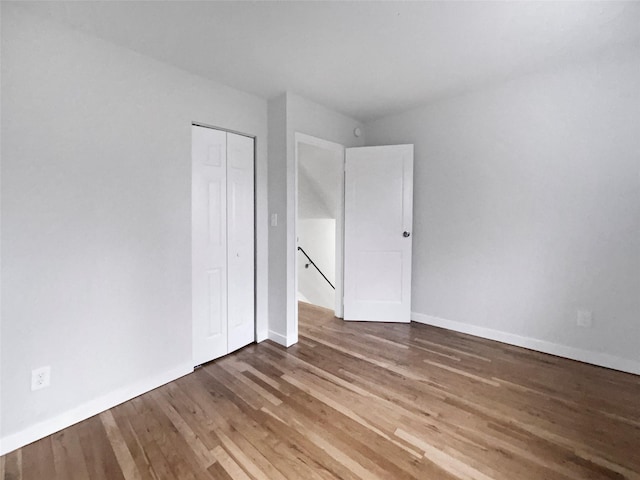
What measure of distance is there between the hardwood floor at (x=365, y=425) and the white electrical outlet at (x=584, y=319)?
0.32 m

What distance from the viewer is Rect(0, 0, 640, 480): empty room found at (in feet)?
5.11

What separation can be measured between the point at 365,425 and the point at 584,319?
2.07 m

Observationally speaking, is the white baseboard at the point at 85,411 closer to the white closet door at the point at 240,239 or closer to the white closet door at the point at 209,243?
the white closet door at the point at 209,243

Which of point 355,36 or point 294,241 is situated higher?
point 355,36

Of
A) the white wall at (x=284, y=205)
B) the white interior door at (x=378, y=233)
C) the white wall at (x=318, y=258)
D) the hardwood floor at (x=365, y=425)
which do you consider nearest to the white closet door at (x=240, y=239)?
the white wall at (x=284, y=205)

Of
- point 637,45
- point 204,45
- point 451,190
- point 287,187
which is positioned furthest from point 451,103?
point 204,45

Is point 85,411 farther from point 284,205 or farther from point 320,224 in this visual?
point 320,224

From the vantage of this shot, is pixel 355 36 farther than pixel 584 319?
No

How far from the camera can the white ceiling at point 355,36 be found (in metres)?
1.64

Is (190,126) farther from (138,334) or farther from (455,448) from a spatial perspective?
(455,448)

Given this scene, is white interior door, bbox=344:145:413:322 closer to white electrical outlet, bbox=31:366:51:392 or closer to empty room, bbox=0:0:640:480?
empty room, bbox=0:0:640:480

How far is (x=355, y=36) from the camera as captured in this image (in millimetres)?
1883

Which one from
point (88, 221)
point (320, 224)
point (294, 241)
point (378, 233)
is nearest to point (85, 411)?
point (88, 221)

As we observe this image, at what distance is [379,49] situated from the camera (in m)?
2.03
